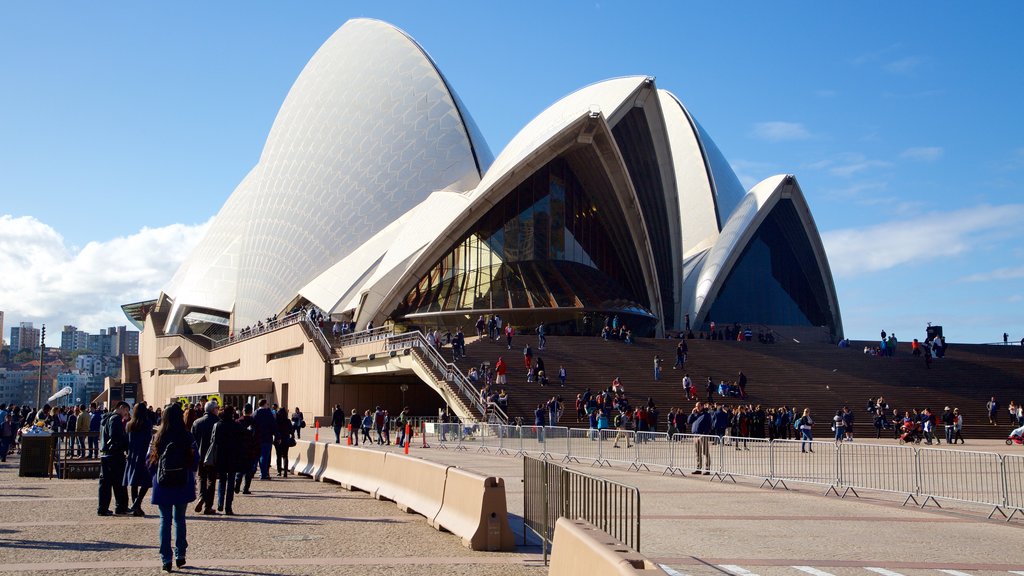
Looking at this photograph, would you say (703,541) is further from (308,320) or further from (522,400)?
(308,320)

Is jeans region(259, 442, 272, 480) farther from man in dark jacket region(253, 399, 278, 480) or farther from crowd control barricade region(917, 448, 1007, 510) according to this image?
crowd control barricade region(917, 448, 1007, 510)

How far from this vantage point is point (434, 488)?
10.0 meters

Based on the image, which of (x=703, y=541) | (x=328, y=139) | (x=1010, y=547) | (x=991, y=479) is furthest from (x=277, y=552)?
(x=328, y=139)

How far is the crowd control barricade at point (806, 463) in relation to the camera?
13.5m

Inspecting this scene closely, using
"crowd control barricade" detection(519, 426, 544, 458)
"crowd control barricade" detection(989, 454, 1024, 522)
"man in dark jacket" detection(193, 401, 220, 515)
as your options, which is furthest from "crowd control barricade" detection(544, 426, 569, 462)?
"crowd control barricade" detection(989, 454, 1024, 522)

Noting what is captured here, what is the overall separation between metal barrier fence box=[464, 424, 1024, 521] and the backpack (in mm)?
8243

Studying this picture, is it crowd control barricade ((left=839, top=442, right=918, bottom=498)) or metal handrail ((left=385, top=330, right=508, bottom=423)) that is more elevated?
metal handrail ((left=385, top=330, right=508, bottom=423))

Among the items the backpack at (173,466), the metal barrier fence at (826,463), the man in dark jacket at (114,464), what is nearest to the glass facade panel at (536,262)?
the metal barrier fence at (826,463)

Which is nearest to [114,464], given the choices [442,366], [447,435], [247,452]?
[247,452]

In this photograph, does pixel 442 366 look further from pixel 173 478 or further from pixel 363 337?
pixel 173 478

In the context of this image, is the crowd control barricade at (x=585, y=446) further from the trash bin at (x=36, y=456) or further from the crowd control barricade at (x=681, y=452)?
the trash bin at (x=36, y=456)

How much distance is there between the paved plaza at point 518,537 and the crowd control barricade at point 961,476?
191 millimetres

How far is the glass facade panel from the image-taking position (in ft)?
141

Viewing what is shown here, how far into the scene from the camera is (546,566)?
752cm
